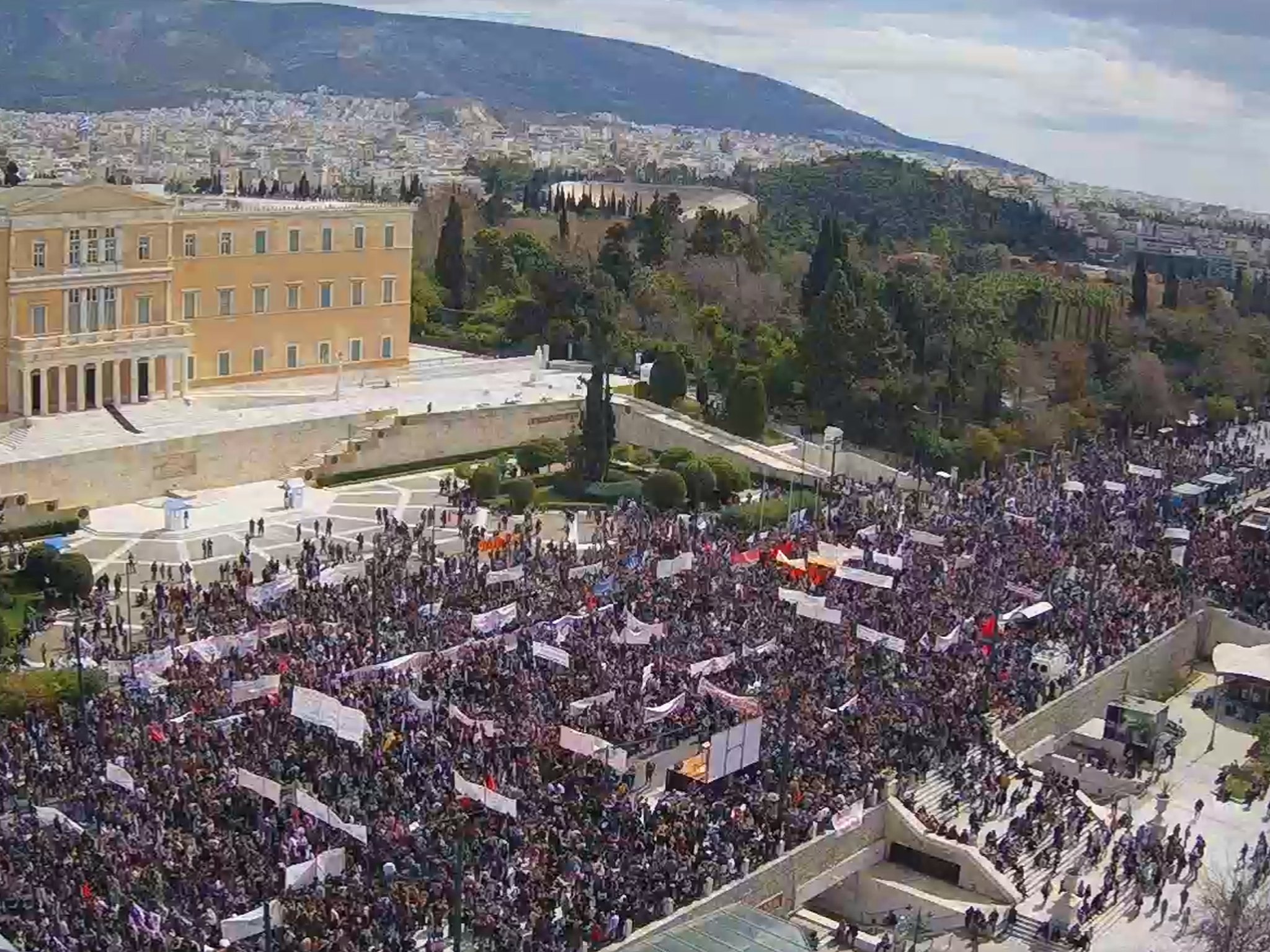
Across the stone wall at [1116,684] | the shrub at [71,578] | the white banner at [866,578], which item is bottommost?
the stone wall at [1116,684]

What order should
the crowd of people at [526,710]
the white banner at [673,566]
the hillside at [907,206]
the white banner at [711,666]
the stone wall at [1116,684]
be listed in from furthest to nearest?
the hillside at [907,206], the white banner at [673,566], the stone wall at [1116,684], the white banner at [711,666], the crowd of people at [526,710]

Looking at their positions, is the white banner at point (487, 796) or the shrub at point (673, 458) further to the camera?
the shrub at point (673, 458)

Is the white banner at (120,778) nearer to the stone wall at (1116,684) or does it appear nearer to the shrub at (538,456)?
the stone wall at (1116,684)

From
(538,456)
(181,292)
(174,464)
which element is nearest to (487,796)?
(174,464)

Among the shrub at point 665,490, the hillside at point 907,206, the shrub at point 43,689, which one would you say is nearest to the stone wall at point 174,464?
the shrub at point 665,490

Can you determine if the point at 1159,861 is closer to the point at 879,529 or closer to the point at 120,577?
the point at 879,529

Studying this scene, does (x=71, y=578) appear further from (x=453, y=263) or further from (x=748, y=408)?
(x=453, y=263)

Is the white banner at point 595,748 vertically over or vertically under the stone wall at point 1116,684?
over
